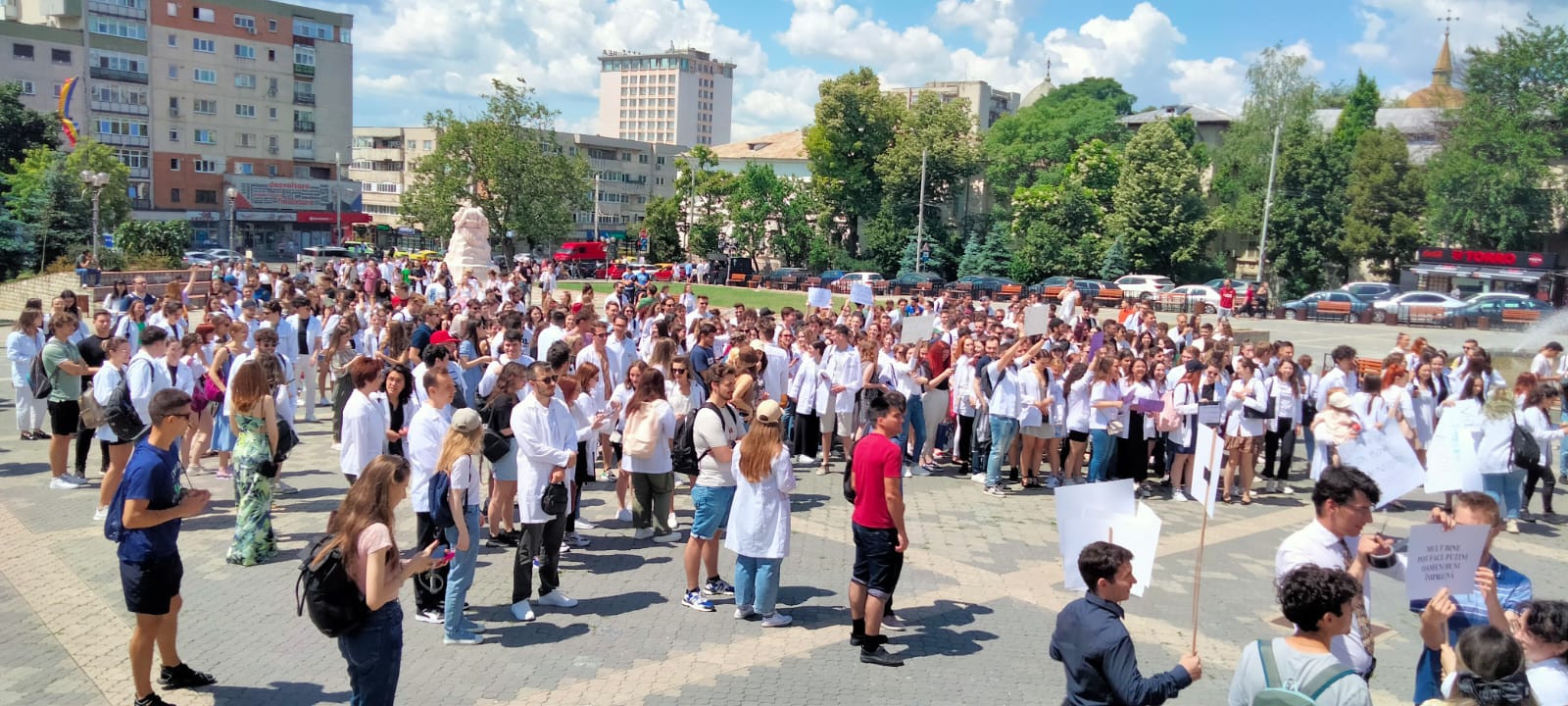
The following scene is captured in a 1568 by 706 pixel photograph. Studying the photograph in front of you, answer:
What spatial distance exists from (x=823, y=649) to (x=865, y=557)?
0.75 m

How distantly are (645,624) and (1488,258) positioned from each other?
168ft

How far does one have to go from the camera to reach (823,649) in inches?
275

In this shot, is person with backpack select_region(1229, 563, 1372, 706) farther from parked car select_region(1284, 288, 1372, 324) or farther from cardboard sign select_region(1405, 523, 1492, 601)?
parked car select_region(1284, 288, 1372, 324)

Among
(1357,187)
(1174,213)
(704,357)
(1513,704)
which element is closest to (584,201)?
(1174,213)

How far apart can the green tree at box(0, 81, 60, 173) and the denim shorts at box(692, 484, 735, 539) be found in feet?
195

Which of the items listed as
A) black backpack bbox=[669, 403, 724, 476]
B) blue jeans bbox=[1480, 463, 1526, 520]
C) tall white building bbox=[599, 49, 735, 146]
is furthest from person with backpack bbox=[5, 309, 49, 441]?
tall white building bbox=[599, 49, 735, 146]

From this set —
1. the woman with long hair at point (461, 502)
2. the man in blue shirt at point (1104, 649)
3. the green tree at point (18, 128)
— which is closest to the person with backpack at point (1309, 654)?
the man in blue shirt at point (1104, 649)

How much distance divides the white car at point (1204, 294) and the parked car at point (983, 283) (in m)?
8.38

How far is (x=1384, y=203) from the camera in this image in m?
51.7

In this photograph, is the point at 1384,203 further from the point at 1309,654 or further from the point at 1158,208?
the point at 1309,654

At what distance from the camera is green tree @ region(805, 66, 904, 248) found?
6016 centimetres

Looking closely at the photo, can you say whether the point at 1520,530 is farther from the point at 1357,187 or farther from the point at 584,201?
the point at 584,201

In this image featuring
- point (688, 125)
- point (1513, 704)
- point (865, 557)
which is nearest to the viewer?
point (1513, 704)

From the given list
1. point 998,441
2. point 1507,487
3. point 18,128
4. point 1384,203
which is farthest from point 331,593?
point 18,128
